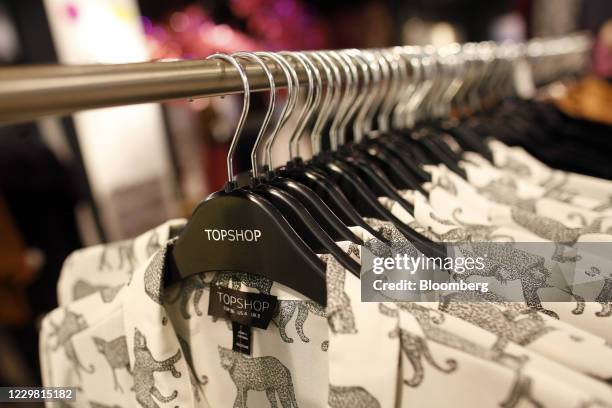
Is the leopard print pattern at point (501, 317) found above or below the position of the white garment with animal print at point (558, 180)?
below

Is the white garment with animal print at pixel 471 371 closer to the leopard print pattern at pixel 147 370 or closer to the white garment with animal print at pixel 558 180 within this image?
the leopard print pattern at pixel 147 370

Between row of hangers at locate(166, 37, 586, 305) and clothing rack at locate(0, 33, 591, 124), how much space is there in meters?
0.02

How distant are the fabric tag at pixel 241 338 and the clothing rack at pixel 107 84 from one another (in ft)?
0.81

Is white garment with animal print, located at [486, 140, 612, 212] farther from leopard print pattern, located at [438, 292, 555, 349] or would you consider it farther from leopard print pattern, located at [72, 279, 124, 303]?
leopard print pattern, located at [72, 279, 124, 303]

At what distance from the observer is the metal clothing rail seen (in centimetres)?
25

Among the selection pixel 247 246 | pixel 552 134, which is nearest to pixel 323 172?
pixel 247 246

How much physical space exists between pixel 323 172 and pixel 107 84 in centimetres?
26

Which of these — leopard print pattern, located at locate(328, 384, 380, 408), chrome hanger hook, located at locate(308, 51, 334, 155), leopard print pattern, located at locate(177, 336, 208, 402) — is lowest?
leopard print pattern, located at locate(177, 336, 208, 402)

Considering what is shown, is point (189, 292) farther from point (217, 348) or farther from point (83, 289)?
point (83, 289)

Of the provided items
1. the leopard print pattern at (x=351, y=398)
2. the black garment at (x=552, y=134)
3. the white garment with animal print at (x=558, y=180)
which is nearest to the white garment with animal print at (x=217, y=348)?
the leopard print pattern at (x=351, y=398)

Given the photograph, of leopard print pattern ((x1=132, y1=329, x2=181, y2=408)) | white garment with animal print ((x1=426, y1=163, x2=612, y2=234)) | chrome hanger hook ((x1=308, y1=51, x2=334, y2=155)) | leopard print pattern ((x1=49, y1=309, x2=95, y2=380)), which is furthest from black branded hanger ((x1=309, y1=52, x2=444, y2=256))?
leopard print pattern ((x1=49, y1=309, x2=95, y2=380))

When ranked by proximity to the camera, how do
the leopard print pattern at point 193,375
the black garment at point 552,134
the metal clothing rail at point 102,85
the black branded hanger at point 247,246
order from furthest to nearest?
the black garment at point 552,134
the leopard print pattern at point 193,375
the black branded hanger at point 247,246
the metal clothing rail at point 102,85

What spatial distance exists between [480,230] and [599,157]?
0.45 metres

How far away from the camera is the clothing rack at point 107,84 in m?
0.25
